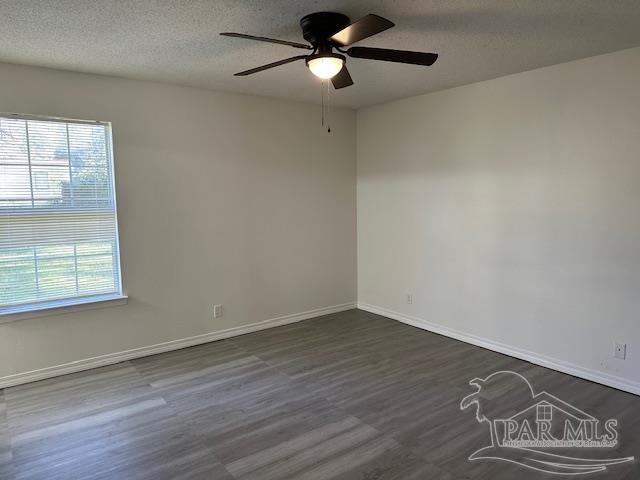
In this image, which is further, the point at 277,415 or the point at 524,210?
the point at 524,210

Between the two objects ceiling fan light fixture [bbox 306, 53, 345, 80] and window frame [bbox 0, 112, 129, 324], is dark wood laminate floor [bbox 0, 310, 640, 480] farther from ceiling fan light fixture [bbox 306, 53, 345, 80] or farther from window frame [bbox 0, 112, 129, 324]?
ceiling fan light fixture [bbox 306, 53, 345, 80]

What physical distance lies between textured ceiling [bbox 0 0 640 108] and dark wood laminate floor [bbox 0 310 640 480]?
242 cm

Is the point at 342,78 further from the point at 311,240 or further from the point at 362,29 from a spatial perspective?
the point at 311,240

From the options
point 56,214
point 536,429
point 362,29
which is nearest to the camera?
point 362,29

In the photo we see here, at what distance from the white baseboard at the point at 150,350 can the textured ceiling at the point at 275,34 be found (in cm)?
236

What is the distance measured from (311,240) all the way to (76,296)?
2.40m

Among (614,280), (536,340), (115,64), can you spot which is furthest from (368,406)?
(115,64)

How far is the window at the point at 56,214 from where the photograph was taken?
129 inches

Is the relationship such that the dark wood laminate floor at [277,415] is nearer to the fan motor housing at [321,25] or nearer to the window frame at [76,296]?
the window frame at [76,296]

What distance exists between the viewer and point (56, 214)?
3.44 metres

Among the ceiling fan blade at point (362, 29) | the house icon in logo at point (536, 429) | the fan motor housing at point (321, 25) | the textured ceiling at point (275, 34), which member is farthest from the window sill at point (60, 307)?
the house icon in logo at point (536, 429)

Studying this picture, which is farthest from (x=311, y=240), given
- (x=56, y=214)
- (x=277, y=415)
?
(x=56, y=214)

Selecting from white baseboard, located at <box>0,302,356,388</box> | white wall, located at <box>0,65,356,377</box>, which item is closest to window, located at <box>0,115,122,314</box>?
white wall, located at <box>0,65,356,377</box>

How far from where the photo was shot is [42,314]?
3.38m
